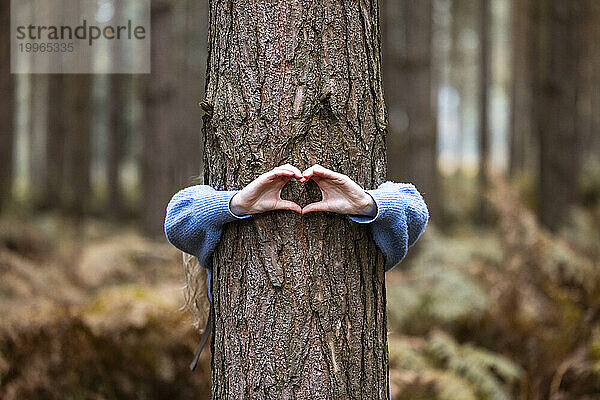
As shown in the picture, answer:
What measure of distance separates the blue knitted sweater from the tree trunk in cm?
6

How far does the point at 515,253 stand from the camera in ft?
19.1

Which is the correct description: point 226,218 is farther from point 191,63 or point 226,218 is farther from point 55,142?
point 191,63

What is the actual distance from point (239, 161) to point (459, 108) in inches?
1174

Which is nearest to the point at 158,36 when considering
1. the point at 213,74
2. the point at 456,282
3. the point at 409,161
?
the point at 409,161

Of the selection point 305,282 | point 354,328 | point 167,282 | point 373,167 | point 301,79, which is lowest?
point 167,282

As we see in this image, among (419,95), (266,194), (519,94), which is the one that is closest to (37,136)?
(519,94)

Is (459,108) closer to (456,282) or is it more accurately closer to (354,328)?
(456,282)

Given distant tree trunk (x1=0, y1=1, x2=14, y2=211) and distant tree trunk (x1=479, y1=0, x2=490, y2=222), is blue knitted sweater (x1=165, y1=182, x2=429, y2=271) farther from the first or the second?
distant tree trunk (x1=479, y1=0, x2=490, y2=222)

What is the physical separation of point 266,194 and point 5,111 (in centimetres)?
938

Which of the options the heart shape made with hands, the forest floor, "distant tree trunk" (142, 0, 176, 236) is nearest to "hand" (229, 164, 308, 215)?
the heart shape made with hands

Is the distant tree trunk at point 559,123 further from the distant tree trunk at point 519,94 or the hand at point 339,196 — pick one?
the hand at point 339,196

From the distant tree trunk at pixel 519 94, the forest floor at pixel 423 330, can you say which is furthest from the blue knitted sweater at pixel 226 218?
the distant tree trunk at pixel 519 94

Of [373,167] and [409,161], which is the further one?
[409,161]

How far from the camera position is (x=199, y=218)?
7.06 feet
